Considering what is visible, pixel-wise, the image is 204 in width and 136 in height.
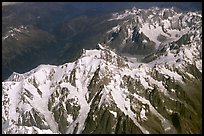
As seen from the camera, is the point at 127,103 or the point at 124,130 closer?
the point at 124,130

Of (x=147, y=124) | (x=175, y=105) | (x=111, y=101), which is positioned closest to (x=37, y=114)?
(x=111, y=101)

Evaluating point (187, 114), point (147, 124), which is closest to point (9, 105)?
point (147, 124)

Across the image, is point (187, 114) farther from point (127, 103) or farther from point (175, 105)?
point (127, 103)

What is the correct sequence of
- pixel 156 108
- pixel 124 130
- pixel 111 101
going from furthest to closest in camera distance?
1. pixel 156 108
2. pixel 111 101
3. pixel 124 130

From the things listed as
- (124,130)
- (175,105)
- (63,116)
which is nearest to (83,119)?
(63,116)

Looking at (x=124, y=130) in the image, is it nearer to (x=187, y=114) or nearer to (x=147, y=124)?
(x=147, y=124)

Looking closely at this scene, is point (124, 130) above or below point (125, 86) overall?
below

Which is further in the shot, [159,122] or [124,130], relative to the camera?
[159,122]

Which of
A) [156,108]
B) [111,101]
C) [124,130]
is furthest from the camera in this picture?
[156,108]
